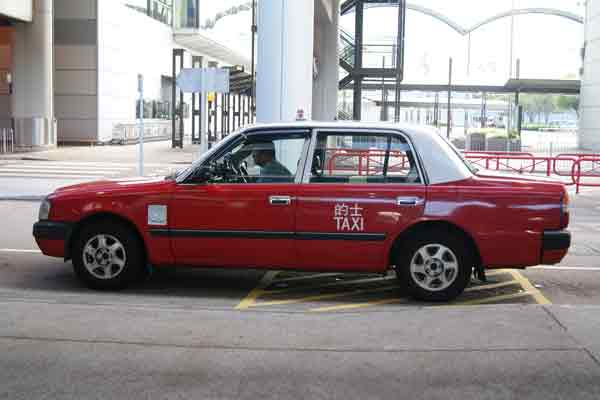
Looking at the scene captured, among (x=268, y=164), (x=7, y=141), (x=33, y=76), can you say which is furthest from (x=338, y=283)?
(x=7, y=141)

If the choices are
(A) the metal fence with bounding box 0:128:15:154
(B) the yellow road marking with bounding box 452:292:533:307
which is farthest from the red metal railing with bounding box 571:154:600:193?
(A) the metal fence with bounding box 0:128:15:154

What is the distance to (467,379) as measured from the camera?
474 centimetres

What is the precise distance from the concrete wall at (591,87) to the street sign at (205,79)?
36.5m

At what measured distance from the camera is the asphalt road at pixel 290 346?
4.60m

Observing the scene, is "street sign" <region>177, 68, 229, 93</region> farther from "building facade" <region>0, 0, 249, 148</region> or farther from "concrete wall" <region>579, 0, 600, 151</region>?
"concrete wall" <region>579, 0, 600, 151</region>

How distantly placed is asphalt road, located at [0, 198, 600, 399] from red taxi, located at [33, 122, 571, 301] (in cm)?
40

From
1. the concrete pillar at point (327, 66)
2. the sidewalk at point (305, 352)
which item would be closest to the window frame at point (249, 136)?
the sidewalk at point (305, 352)

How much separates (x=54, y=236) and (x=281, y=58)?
34.4 ft

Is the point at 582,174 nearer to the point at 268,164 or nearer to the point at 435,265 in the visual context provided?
the point at 435,265

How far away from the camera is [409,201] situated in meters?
7.34

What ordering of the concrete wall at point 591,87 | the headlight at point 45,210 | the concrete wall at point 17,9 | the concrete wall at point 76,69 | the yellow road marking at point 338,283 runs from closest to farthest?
the headlight at point 45,210
the yellow road marking at point 338,283
the concrete wall at point 17,9
the concrete wall at point 76,69
the concrete wall at point 591,87

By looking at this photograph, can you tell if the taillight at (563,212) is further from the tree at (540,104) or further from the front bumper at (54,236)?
the tree at (540,104)

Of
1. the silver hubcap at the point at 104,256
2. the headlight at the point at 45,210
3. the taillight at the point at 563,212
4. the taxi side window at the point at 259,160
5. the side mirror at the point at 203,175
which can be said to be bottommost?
the silver hubcap at the point at 104,256

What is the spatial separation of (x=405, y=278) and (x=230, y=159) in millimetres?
1987
